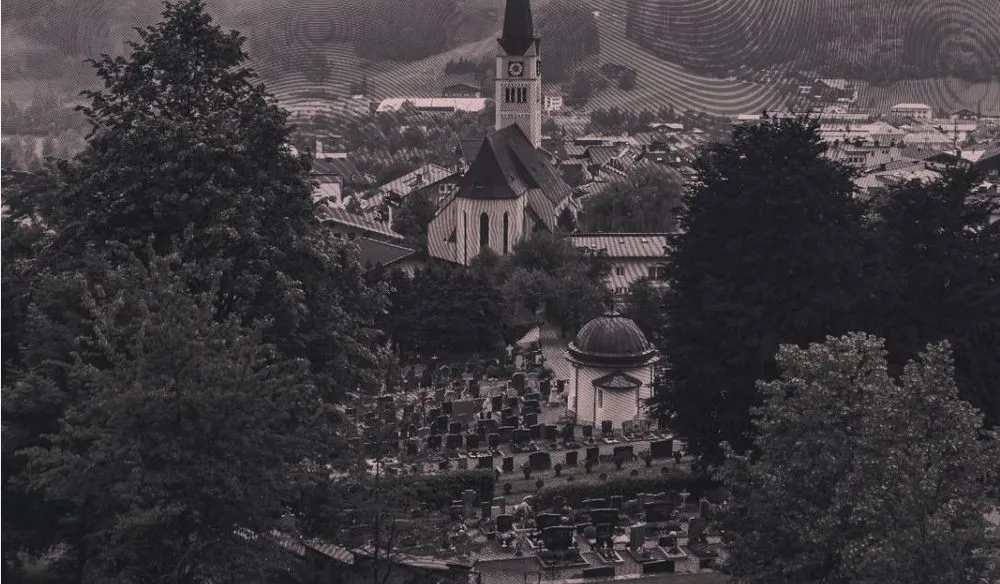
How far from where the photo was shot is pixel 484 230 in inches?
2032

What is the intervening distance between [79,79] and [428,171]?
2849cm

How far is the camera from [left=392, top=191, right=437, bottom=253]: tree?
55312 millimetres

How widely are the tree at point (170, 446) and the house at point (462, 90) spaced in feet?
386

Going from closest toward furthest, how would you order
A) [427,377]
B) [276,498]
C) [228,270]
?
[276,498] < [228,270] < [427,377]

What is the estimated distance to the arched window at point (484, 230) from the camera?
51531 millimetres

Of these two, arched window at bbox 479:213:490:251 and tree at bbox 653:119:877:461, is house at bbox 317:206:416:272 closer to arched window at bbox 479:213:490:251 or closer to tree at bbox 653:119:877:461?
arched window at bbox 479:213:490:251

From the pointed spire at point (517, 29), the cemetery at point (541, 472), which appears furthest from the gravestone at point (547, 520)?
the pointed spire at point (517, 29)

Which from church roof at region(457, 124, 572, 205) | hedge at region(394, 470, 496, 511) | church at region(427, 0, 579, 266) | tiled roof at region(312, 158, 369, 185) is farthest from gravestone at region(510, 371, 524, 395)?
tiled roof at region(312, 158, 369, 185)

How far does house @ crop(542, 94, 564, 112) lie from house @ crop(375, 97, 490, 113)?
5.44 m

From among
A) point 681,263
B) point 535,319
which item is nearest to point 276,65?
point 535,319

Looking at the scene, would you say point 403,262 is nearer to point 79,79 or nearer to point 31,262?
point 31,262

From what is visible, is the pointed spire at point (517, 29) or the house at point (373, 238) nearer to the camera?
the house at point (373, 238)

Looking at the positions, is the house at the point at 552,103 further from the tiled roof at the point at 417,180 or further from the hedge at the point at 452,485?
the hedge at the point at 452,485

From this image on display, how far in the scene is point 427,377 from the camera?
115 feet
